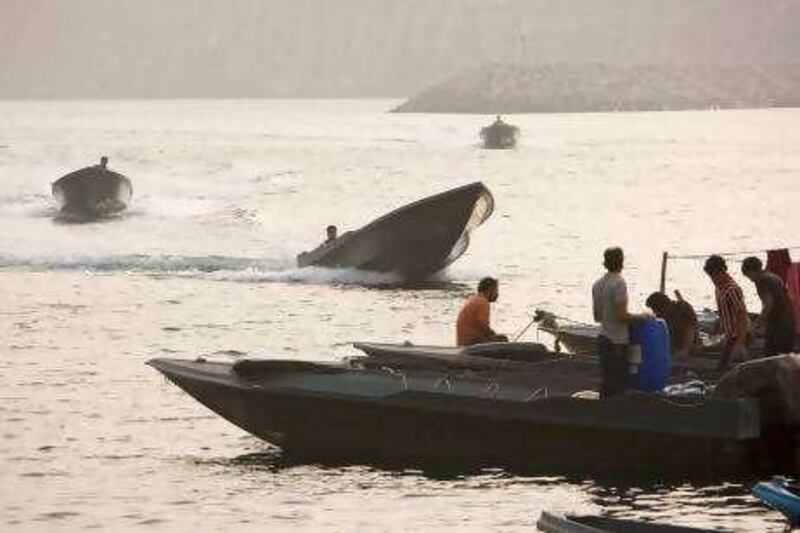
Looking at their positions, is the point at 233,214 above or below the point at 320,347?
above

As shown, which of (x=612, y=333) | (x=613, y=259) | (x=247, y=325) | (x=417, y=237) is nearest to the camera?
(x=613, y=259)

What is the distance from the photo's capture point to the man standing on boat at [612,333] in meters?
23.7

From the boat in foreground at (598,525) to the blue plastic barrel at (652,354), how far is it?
494cm

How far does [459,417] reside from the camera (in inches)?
971

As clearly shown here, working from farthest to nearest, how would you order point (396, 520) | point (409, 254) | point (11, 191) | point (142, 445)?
1. point (11, 191)
2. point (409, 254)
3. point (142, 445)
4. point (396, 520)

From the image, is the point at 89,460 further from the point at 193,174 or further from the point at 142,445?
the point at 193,174

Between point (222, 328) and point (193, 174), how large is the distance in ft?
350

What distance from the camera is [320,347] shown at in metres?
42.4

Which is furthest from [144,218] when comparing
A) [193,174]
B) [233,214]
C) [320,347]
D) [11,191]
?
[193,174]

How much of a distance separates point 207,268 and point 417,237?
440 inches

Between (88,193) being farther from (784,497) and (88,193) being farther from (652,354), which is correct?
(784,497)

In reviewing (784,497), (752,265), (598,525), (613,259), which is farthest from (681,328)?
(598,525)

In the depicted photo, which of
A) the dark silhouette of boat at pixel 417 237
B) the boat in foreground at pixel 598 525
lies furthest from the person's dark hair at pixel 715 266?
the dark silhouette of boat at pixel 417 237

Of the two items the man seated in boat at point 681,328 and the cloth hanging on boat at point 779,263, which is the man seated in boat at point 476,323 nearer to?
the man seated in boat at point 681,328
